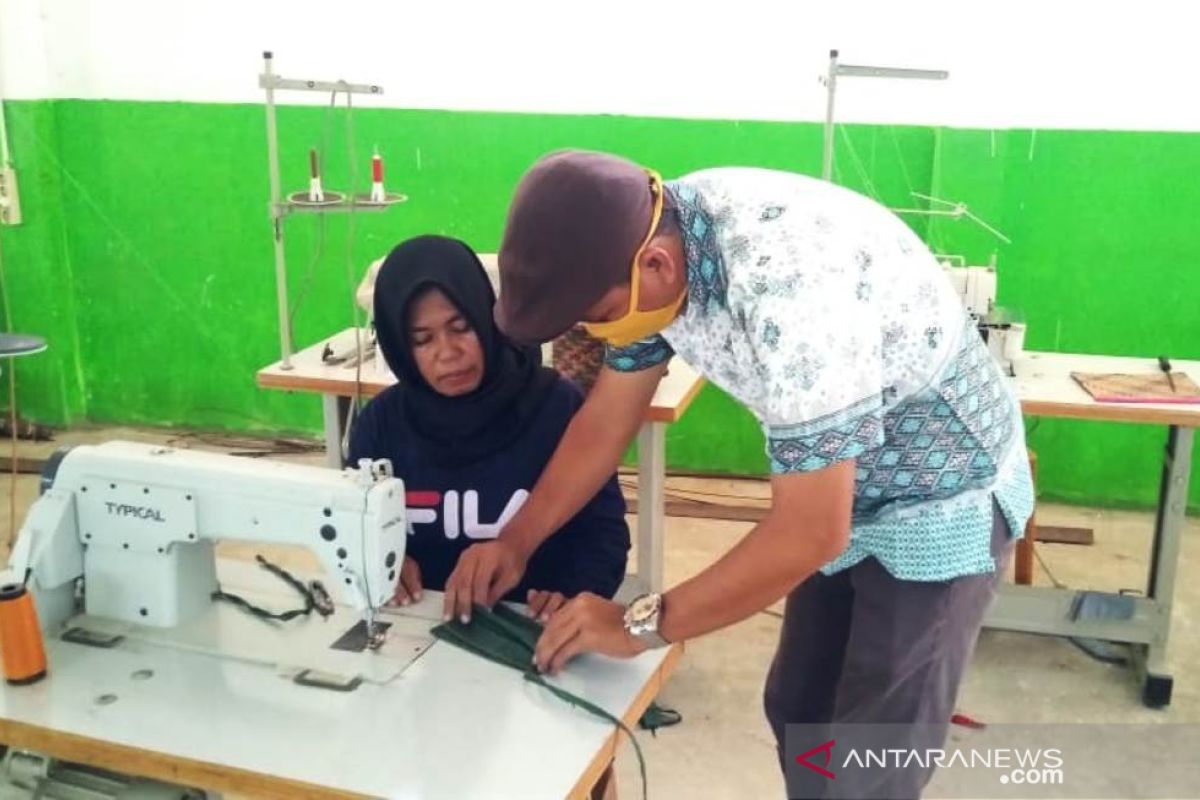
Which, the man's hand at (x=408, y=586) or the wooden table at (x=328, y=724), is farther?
the man's hand at (x=408, y=586)

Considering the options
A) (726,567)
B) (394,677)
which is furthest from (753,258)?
(394,677)

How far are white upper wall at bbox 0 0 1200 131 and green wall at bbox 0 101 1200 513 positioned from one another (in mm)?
74

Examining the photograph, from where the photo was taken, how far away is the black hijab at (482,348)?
182 cm

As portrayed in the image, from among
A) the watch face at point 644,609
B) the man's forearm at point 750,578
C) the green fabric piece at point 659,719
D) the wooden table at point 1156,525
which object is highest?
the man's forearm at point 750,578

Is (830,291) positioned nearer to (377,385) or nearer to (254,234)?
(377,385)

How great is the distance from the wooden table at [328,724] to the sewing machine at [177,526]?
8 centimetres

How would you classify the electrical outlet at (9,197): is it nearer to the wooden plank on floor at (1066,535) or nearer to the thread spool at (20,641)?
the thread spool at (20,641)

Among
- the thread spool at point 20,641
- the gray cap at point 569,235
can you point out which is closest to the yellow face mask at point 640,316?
the gray cap at point 569,235

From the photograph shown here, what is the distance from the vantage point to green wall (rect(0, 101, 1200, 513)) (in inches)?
142

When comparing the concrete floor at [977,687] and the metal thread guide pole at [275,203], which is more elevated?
the metal thread guide pole at [275,203]

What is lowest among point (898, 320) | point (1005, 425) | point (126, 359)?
point (126, 359)

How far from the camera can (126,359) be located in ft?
15.0

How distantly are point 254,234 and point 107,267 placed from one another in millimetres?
664

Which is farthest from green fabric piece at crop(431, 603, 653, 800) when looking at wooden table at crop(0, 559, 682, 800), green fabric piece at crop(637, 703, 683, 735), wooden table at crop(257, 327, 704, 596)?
green fabric piece at crop(637, 703, 683, 735)
